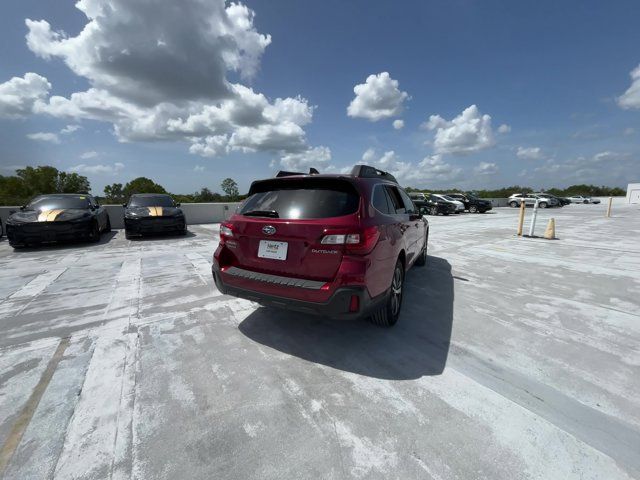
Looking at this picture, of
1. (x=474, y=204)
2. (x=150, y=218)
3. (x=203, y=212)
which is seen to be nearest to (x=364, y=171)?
(x=150, y=218)

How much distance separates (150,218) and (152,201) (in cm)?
135

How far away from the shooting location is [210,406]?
6.65 feet

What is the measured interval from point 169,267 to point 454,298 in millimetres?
5126

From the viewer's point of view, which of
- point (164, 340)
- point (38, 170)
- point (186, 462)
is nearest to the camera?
point (186, 462)

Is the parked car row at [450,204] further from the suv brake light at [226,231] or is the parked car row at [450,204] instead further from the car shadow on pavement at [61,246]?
the suv brake light at [226,231]

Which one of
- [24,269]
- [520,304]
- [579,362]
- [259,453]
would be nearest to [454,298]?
[520,304]

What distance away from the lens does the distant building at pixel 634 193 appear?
3984 cm

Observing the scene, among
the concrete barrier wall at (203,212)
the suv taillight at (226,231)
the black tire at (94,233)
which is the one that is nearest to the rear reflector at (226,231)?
the suv taillight at (226,231)

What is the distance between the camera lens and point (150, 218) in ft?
29.4

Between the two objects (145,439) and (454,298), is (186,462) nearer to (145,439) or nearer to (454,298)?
(145,439)

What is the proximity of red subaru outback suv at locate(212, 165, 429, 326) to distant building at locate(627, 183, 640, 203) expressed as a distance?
56.6 metres

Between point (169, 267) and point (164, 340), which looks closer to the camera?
point (164, 340)

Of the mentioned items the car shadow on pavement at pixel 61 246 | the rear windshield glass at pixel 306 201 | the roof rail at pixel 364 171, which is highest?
the roof rail at pixel 364 171

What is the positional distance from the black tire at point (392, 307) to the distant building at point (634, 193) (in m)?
56.3
